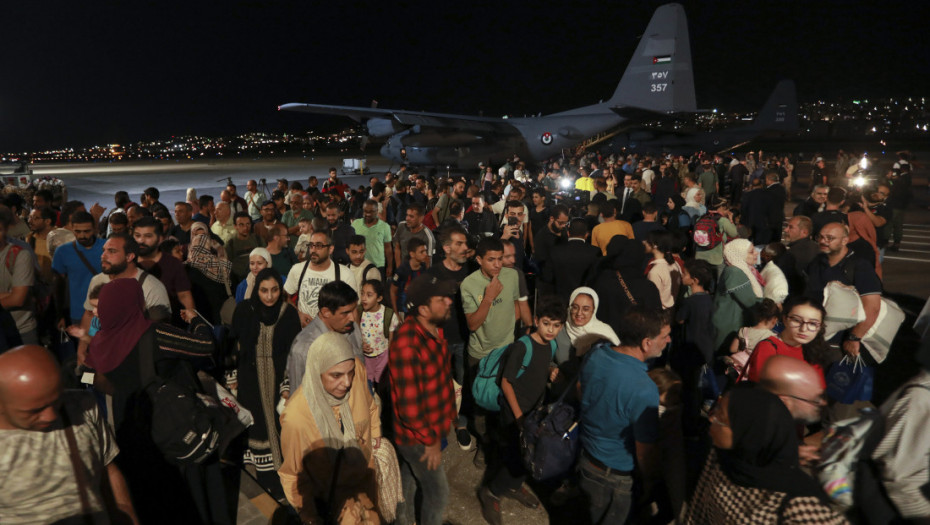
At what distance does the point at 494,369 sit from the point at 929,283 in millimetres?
10350

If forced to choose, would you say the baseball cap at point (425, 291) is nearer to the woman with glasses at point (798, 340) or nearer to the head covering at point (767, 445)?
the head covering at point (767, 445)

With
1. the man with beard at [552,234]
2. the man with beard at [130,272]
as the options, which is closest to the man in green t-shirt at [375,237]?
the man with beard at [552,234]

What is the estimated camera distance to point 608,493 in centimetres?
292

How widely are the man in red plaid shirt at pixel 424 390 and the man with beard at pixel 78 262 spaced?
4.04m

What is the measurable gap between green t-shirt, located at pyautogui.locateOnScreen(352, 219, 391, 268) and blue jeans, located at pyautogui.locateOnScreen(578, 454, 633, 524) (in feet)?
15.8

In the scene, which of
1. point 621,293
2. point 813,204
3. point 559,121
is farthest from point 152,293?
point 559,121

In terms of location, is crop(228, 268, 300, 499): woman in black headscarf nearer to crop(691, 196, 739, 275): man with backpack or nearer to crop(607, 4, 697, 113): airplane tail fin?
crop(691, 196, 739, 275): man with backpack

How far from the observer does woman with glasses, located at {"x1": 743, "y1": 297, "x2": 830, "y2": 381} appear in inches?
134

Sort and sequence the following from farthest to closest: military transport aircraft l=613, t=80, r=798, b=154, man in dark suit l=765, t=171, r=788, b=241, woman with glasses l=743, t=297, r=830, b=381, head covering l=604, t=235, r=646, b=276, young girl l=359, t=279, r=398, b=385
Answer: military transport aircraft l=613, t=80, r=798, b=154, man in dark suit l=765, t=171, r=788, b=241, head covering l=604, t=235, r=646, b=276, young girl l=359, t=279, r=398, b=385, woman with glasses l=743, t=297, r=830, b=381

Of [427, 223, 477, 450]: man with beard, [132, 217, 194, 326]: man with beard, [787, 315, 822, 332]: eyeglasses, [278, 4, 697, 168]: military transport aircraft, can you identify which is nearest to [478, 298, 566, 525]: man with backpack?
[427, 223, 477, 450]: man with beard

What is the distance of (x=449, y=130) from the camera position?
23.1 metres

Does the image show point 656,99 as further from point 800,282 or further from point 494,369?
point 494,369

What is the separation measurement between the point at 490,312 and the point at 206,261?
143 inches

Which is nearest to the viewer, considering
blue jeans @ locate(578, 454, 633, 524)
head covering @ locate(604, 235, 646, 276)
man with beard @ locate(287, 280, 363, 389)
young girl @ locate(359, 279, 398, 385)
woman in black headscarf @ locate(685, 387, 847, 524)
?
woman in black headscarf @ locate(685, 387, 847, 524)
